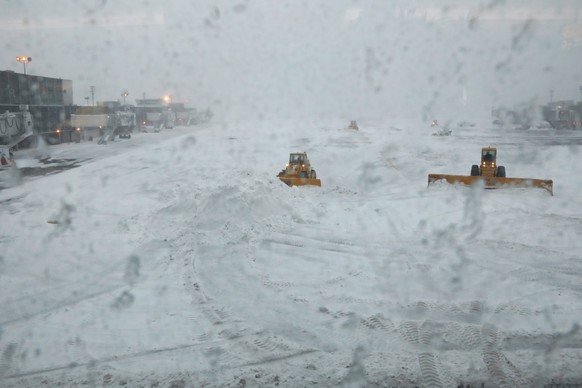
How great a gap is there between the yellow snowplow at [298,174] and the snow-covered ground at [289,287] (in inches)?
32.6

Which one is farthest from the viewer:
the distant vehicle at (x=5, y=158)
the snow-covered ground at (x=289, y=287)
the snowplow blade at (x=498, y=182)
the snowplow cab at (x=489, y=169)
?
the distant vehicle at (x=5, y=158)

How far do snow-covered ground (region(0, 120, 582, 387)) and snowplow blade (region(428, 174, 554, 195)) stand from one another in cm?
43

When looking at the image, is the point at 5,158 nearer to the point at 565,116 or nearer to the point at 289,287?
the point at 289,287

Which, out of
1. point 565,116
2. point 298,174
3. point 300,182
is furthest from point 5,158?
point 565,116

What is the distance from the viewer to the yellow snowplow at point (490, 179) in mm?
17242

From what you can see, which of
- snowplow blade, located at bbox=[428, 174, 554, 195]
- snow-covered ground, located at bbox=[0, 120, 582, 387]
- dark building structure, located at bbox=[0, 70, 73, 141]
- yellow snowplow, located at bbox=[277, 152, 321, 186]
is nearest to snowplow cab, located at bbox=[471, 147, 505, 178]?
snowplow blade, located at bbox=[428, 174, 554, 195]

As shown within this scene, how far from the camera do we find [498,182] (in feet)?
58.9

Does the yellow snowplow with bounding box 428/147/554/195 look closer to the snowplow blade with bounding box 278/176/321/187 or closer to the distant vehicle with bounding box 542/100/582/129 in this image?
the snowplow blade with bounding box 278/176/321/187

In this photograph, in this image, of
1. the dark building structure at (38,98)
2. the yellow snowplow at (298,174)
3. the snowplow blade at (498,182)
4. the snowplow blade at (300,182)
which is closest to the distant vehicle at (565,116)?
the snowplow blade at (498,182)

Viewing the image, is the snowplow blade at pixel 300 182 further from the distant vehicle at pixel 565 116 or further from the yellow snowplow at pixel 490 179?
the distant vehicle at pixel 565 116

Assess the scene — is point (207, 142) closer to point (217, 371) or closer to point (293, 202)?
point (293, 202)

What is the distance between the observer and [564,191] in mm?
17984

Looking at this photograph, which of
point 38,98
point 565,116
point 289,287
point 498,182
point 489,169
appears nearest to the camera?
point 289,287

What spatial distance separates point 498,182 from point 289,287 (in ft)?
40.8
